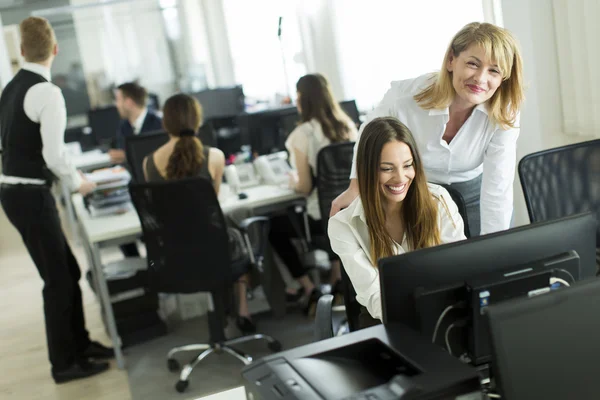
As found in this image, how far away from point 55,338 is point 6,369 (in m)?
0.60

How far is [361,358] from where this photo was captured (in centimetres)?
129

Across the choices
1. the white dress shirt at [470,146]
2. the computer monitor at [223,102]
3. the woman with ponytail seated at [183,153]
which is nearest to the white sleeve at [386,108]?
the white dress shirt at [470,146]

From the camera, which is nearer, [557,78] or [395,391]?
[395,391]

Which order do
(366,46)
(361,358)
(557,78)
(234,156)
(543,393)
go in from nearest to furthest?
(543,393) < (361,358) < (557,78) < (234,156) < (366,46)

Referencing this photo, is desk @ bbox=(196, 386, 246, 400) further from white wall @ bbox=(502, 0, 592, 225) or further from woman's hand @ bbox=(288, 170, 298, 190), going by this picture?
woman's hand @ bbox=(288, 170, 298, 190)

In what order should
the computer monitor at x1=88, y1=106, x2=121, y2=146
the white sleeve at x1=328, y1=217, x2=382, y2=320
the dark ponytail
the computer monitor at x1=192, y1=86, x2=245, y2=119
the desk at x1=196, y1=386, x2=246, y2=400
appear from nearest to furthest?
the desk at x1=196, y1=386, x2=246, y2=400 → the white sleeve at x1=328, y1=217, x2=382, y2=320 → the dark ponytail → the computer monitor at x1=192, y1=86, x2=245, y2=119 → the computer monitor at x1=88, y1=106, x2=121, y2=146

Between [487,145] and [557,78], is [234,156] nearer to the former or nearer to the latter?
[557,78]

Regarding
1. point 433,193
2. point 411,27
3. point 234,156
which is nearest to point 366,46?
point 411,27

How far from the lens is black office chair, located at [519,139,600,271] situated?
252 cm

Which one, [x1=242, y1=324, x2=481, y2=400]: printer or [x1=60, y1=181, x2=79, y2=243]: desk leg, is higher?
[x1=242, y1=324, x2=481, y2=400]: printer

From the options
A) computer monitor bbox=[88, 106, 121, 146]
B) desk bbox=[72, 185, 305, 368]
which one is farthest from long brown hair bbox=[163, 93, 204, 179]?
computer monitor bbox=[88, 106, 121, 146]

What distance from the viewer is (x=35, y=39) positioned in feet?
11.2

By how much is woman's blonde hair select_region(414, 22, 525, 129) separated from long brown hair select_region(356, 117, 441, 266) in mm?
363

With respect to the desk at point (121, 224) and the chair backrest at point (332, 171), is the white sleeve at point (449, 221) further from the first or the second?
the desk at point (121, 224)
